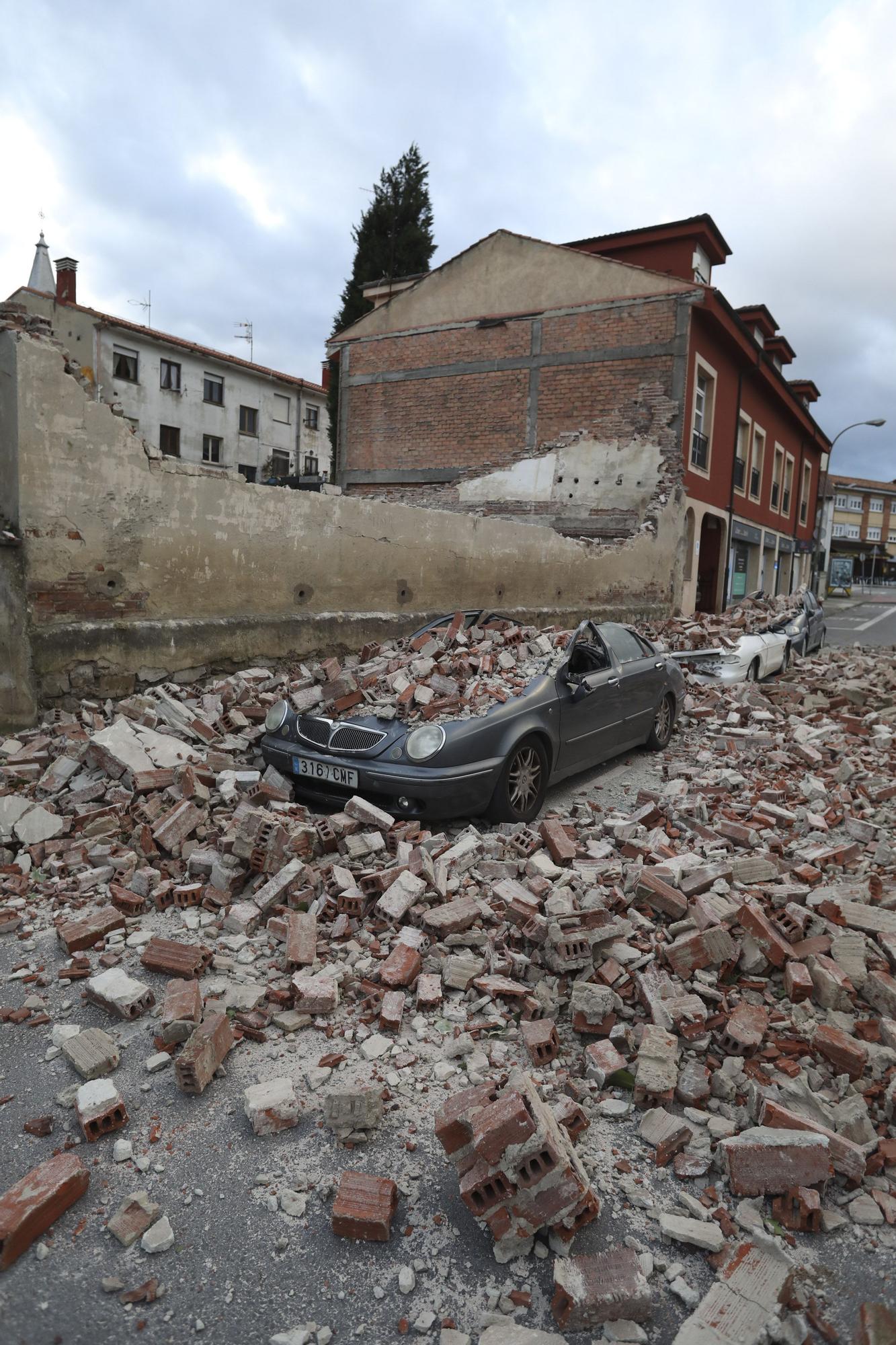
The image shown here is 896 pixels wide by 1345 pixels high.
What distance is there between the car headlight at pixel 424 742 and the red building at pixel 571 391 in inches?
498

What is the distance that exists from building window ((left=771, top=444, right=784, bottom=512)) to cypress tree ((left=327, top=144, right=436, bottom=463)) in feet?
51.0

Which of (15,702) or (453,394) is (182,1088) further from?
(453,394)

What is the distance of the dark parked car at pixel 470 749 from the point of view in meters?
5.14

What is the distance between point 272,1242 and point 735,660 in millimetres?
10584

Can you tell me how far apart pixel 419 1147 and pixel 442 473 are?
1780 cm

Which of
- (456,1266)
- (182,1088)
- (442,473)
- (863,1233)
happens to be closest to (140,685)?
(182,1088)

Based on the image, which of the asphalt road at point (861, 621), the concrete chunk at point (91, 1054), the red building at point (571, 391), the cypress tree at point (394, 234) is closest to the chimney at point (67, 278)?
the cypress tree at point (394, 234)

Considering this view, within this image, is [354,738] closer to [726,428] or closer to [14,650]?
[14,650]

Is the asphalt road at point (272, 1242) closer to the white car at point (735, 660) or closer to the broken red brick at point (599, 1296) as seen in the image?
the broken red brick at point (599, 1296)

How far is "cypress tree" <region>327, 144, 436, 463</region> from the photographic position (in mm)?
31188

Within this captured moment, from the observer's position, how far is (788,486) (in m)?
29.5

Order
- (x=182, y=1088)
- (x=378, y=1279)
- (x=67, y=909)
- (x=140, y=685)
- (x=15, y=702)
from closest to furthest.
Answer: (x=378, y=1279)
(x=182, y=1088)
(x=67, y=909)
(x=15, y=702)
(x=140, y=685)

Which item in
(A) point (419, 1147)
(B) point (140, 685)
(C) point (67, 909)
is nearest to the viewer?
(A) point (419, 1147)

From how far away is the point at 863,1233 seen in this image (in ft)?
7.81
